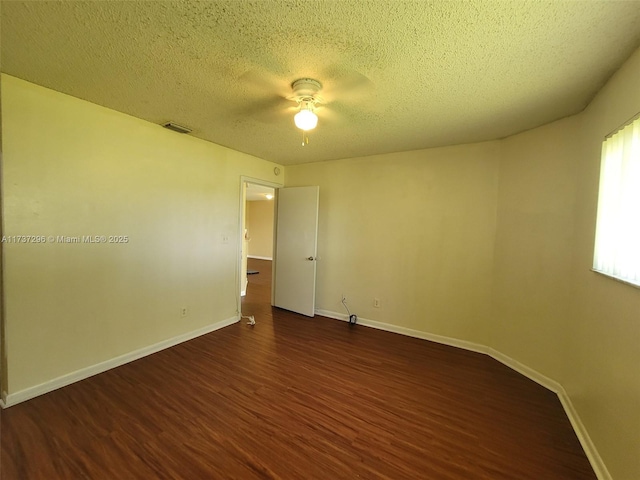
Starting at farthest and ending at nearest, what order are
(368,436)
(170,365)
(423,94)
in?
(170,365)
(423,94)
(368,436)

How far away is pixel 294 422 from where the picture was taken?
184 centimetres

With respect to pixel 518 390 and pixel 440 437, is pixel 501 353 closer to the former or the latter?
pixel 518 390

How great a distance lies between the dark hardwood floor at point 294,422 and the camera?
1.50 m

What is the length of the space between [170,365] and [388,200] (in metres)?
3.24

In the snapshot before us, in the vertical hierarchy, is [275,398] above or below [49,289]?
below

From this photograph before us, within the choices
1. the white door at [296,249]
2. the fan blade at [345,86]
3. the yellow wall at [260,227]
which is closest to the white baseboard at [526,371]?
the white door at [296,249]

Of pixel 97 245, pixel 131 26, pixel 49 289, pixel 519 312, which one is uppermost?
pixel 131 26

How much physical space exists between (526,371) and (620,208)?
6.07ft

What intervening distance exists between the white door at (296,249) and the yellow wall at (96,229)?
1.28m

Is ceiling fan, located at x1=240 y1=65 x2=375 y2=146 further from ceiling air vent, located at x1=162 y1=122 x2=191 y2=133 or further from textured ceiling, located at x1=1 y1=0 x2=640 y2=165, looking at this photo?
ceiling air vent, located at x1=162 y1=122 x2=191 y2=133

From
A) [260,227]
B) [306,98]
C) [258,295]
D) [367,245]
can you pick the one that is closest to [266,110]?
[306,98]

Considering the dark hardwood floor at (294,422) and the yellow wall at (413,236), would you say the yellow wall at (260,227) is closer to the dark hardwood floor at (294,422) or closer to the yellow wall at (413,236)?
the yellow wall at (413,236)

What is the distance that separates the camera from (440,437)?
1744mm

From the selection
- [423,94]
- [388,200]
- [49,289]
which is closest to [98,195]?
[49,289]
